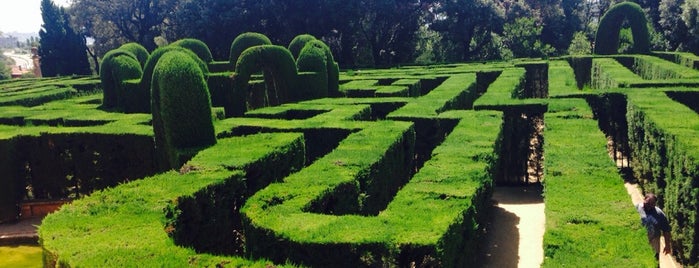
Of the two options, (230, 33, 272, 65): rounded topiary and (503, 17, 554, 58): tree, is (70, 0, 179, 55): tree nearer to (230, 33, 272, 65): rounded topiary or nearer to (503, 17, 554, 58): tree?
(230, 33, 272, 65): rounded topiary

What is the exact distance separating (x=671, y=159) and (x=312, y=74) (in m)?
13.6

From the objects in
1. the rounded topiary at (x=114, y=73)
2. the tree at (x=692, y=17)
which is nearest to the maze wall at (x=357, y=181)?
the rounded topiary at (x=114, y=73)

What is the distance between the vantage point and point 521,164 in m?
14.9

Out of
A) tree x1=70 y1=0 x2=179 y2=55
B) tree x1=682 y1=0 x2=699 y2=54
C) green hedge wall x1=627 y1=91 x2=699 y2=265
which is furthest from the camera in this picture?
tree x1=70 y1=0 x2=179 y2=55

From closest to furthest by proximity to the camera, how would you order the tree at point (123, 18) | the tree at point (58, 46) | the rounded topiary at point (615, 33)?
the rounded topiary at point (615, 33), the tree at point (58, 46), the tree at point (123, 18)

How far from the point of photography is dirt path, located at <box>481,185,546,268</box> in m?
10.7

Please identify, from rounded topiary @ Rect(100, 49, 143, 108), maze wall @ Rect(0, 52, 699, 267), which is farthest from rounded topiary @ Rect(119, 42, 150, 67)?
maze wall @ Rect(0, 52, 699, 267)

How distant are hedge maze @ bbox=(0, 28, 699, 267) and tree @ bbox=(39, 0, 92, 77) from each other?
32145 mm

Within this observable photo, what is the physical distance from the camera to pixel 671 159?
33.6 feet

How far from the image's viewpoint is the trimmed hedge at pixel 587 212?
632 cm

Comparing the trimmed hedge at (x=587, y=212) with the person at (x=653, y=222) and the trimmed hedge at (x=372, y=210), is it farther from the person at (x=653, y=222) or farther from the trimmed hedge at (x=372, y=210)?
the trimmed hedge at (x=372, y=210)

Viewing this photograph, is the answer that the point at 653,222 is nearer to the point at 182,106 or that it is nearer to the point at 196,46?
the point at 182,106

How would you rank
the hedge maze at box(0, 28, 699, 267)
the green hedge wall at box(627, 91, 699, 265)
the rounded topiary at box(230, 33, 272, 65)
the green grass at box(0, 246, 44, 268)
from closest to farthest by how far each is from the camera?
1. the hedge maze at box(0, 28, 699, 267)
2. the green hedge wall at box(627, 91, 699, 265)
3. the green grass at box(0, 246, 44, 268)
4. the rounded topiary at box(230, 33, 272, 65)

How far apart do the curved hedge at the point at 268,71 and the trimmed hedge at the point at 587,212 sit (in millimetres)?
11081
